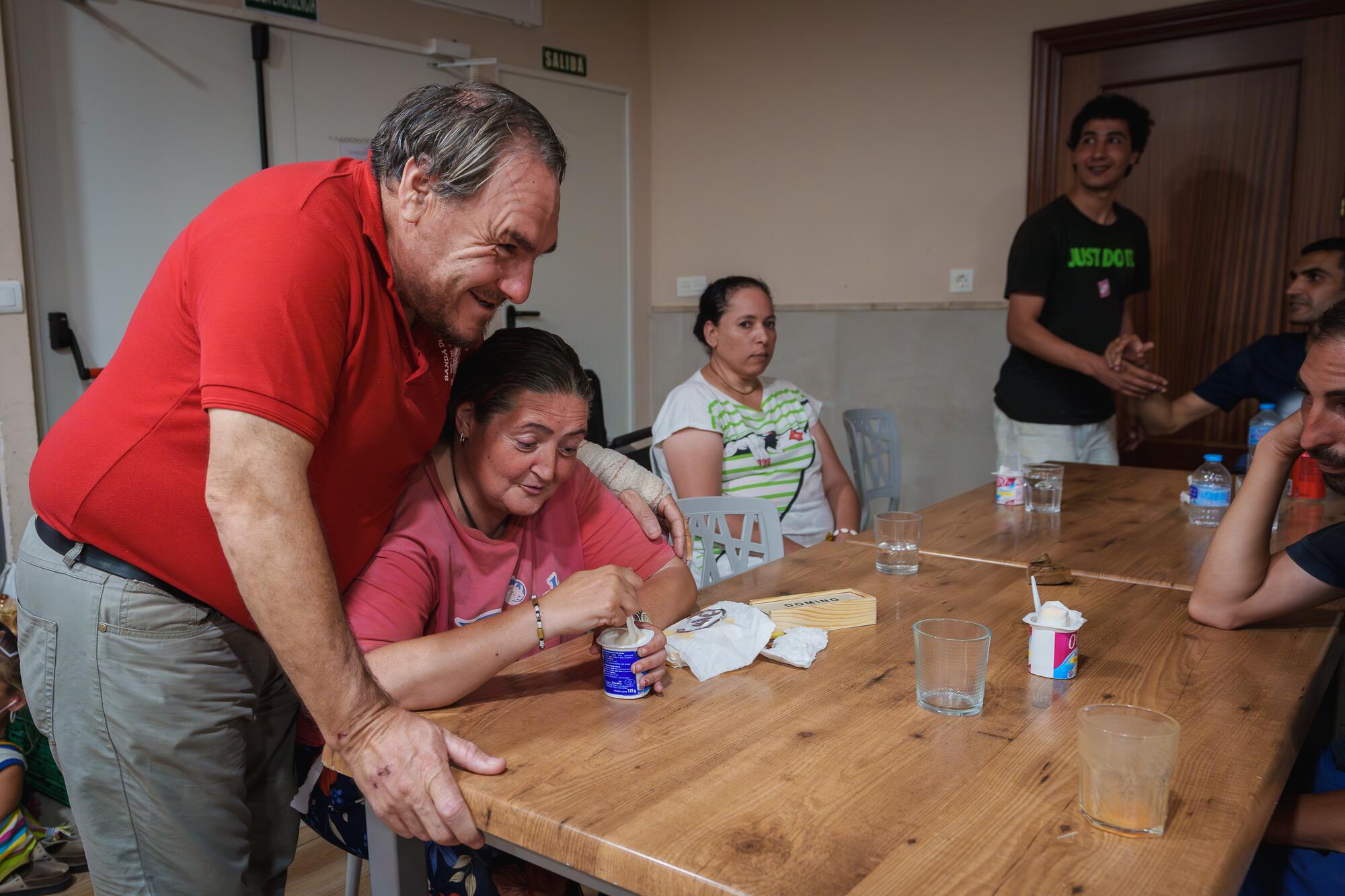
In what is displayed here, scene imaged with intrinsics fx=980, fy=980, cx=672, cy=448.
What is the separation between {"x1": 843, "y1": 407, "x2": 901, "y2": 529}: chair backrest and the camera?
359 cm

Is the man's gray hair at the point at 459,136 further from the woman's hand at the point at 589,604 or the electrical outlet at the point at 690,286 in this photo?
the electrical outlet at the point at 690,286

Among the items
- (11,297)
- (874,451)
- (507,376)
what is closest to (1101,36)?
(874,451)

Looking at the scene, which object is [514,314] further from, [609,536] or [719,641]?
[719,641]

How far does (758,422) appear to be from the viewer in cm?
280

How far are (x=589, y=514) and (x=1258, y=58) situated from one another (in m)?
3.65

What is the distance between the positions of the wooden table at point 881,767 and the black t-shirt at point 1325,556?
0.29 ft

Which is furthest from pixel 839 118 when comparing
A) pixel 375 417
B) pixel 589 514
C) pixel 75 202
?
pixel 375 417

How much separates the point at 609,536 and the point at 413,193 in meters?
0.72

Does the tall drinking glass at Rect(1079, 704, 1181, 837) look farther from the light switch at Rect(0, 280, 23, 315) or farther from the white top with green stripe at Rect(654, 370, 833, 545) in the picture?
the light switch at Rect(0, 280, 23, 315)

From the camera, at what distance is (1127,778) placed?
93 centimetres

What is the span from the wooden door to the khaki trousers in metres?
3.90

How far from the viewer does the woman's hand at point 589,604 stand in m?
1.24

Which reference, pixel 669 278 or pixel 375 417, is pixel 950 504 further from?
pixel 669 278

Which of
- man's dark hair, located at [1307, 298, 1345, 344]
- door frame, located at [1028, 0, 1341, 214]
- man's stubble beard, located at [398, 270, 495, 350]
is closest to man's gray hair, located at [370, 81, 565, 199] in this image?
man's stubble beard, located at [398, 270, 495, 350]
